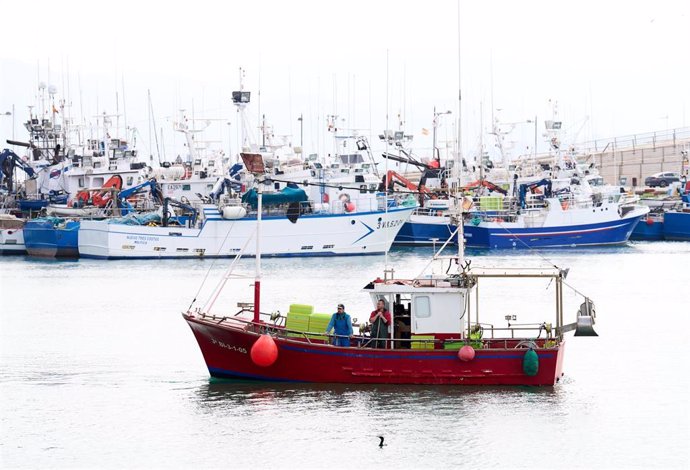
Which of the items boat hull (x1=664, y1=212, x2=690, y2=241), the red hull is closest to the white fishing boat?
boat hull (x1=664, y1=212, x2=690, y2=241)

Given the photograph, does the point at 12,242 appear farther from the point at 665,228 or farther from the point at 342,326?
the point at 342,326

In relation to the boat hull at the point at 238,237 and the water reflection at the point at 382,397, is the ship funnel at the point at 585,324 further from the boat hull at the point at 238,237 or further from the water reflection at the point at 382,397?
the boat hull at the point at 238,237

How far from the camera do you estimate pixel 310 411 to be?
26688 mm

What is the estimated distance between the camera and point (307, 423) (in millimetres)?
25922

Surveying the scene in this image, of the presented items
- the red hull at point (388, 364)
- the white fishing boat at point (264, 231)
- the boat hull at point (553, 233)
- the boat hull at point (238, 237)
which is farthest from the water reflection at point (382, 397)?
the boat hull at point (553, 233)

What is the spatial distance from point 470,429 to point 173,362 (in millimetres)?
10473

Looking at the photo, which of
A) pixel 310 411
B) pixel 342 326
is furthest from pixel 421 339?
pixel 310 411

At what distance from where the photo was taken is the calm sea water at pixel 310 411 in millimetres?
24156

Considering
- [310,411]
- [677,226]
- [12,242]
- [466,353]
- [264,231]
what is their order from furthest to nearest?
1. [677,226]
2. [12,242]
3. [264,231]
4. [466,353]
5. [310,411]

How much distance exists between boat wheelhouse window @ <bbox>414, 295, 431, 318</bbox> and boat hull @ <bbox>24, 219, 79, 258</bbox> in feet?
167

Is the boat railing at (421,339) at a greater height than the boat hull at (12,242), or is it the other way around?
the boat railing at (421,339)

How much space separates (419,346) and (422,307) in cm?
87

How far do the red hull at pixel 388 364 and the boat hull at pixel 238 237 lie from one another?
143 ft

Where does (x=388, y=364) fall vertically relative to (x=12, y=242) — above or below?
above
